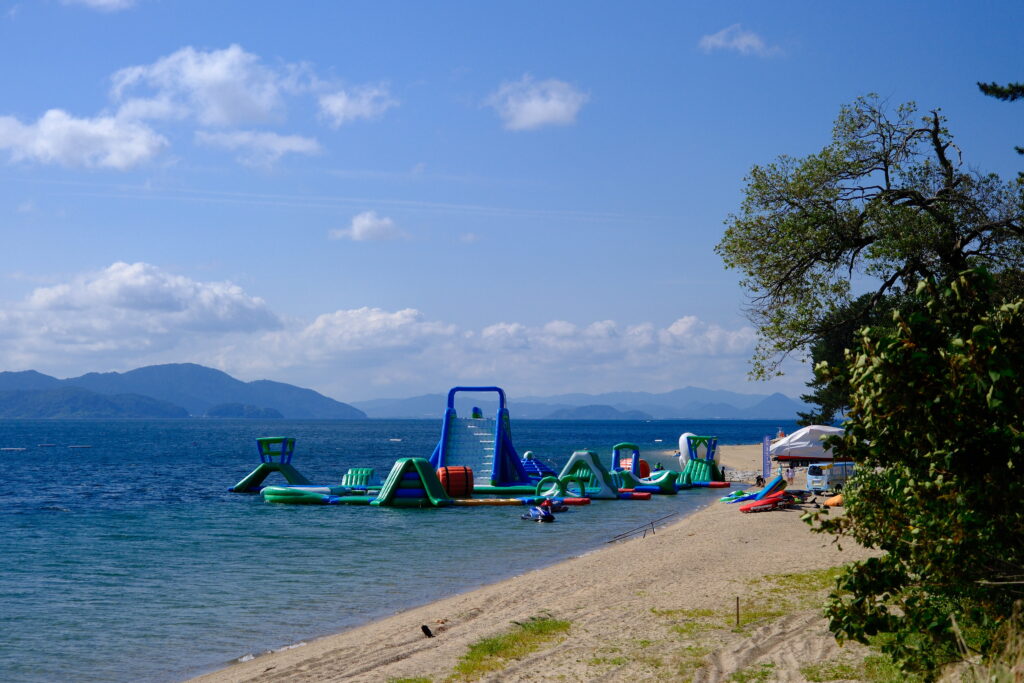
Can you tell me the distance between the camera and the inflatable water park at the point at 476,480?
108 feet

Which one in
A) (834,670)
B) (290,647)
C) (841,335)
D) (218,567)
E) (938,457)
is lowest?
(218,567)

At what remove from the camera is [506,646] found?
431 inches

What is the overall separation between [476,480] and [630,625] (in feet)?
83.5

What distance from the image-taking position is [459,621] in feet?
45.3

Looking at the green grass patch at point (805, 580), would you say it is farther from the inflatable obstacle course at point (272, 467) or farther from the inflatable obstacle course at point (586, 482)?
the inflatable obstacle course at point (272, 467)

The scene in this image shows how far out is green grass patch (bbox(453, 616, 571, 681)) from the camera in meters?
9.95

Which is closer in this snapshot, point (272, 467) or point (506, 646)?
point (506, 646)

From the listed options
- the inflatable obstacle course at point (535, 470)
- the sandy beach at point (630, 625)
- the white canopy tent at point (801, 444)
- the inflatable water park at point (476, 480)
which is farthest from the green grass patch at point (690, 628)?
the inflatable obstacle course at point (535, 470)

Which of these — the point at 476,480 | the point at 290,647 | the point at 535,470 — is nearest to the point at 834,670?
the point at 290,647

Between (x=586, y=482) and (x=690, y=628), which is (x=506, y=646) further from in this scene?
(x=586, y=482)

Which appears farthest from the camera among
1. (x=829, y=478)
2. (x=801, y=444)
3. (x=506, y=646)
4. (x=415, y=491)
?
(x=801, y=444)

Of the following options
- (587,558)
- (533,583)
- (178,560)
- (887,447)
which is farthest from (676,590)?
(178,560)

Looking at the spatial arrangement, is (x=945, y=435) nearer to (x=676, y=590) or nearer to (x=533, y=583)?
(x=676, y=590)

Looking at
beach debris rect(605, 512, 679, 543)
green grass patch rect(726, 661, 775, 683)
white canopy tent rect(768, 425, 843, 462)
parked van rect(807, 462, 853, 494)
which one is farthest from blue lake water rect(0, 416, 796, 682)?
green grass patch rect(726, 661, 775, 683)
